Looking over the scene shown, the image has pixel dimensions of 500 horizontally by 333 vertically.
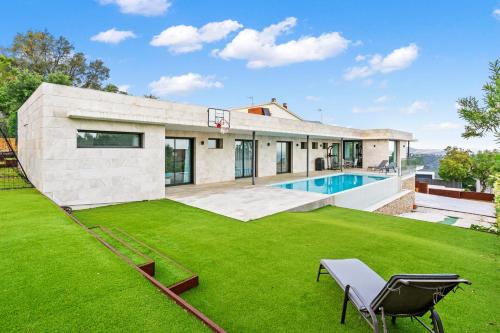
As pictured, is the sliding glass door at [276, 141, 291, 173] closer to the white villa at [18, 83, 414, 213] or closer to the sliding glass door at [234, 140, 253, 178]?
the sliding glass door at [234, 140, 253, 178]

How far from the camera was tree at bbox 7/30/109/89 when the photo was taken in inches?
1371

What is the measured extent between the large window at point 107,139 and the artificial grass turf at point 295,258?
223 cm

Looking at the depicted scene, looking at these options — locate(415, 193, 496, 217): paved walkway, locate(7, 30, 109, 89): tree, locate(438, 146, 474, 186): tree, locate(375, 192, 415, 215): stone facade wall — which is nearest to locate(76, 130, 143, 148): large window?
locate(375, 192, 415, 215): stone facade wall

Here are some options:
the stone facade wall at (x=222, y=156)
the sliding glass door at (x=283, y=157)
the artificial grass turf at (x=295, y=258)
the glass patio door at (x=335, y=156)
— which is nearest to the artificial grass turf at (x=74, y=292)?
the artificial grass turf at (x=295, y=258)

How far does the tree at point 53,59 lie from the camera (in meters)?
34.8

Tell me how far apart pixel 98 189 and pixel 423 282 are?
9676 millimetres

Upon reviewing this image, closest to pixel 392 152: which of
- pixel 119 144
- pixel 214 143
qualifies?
pixel 214 143

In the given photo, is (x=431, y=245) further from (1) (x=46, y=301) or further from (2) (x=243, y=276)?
(1) (x=46, y=301)

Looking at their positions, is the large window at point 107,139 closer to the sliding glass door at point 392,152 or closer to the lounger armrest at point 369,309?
the lounger armrest at point 369,309

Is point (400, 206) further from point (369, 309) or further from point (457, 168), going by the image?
point (457, 168)

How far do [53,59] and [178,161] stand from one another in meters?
34.9

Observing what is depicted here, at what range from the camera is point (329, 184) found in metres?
17.5

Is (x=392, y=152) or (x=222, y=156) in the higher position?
(x=392, y=152)

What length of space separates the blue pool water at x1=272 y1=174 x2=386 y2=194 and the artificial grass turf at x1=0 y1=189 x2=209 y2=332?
1175cm
